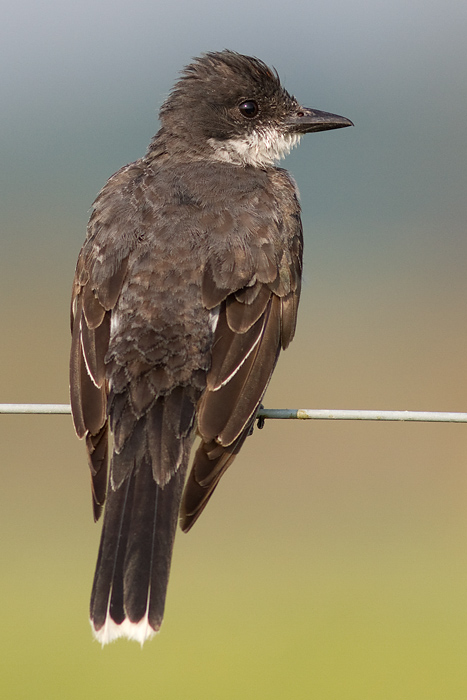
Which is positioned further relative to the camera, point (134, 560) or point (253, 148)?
point (253, 148)

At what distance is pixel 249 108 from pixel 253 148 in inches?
12.3

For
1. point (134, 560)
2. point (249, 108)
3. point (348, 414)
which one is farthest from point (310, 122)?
point (134, 560)

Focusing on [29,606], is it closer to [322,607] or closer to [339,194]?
[322,607]

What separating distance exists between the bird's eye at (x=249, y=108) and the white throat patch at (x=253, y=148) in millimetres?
138

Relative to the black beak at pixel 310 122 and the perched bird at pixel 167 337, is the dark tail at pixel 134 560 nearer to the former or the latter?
the perched bird at pixel 167 337

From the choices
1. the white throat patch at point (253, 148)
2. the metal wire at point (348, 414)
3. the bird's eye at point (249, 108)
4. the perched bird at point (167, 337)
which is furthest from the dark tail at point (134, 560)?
the bird's eye at point (249, 108)

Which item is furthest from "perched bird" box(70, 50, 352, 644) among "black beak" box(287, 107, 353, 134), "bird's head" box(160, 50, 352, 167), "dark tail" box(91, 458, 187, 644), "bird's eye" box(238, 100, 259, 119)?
"black beak" box(287, 107, 353, 134)

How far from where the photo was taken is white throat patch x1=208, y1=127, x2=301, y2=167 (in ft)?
24.0

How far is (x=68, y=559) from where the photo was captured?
568 inches

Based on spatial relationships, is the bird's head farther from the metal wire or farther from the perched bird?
the metal wire

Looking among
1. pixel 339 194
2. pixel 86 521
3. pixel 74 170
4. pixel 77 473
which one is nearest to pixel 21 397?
pixel 77 473

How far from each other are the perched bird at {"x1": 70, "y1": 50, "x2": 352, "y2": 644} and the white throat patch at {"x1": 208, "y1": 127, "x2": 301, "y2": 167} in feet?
0.10

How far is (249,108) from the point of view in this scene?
7465 mm

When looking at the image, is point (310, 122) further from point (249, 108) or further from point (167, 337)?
point (167, 337)
